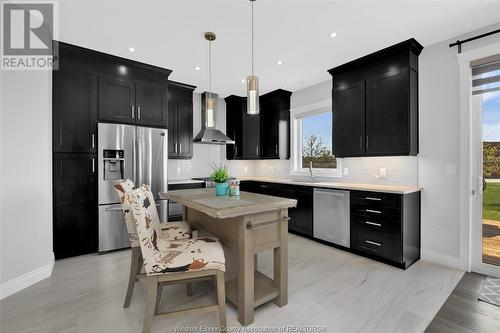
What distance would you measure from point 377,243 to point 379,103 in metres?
1.83

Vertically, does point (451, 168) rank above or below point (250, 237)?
above

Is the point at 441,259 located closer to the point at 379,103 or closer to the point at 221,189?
the point at 379,103

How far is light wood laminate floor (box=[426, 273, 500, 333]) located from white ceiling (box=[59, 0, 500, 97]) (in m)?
2.72

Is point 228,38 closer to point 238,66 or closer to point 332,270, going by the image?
point 238,66

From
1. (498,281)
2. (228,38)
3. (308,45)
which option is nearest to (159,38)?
(228,38)

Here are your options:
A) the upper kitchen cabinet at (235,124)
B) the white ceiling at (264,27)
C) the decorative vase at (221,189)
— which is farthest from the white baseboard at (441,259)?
the upper kitchen cabinet at (235,124)

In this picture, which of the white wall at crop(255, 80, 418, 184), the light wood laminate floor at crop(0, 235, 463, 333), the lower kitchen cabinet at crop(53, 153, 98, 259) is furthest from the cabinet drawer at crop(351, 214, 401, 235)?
the lower kitchen cabinet at crop(53, 153, 98, 259)

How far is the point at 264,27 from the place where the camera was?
2.54 m

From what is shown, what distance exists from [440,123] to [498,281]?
1.79m

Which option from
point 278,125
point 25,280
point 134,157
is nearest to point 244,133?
point 278,125

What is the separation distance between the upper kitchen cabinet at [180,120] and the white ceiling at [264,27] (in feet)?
2.95

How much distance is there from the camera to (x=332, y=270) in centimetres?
271

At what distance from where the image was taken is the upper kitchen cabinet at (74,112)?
2.95 meters

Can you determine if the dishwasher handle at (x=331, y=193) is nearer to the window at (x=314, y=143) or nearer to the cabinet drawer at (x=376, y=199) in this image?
the cabinet drawer at (x=376, y=199)
